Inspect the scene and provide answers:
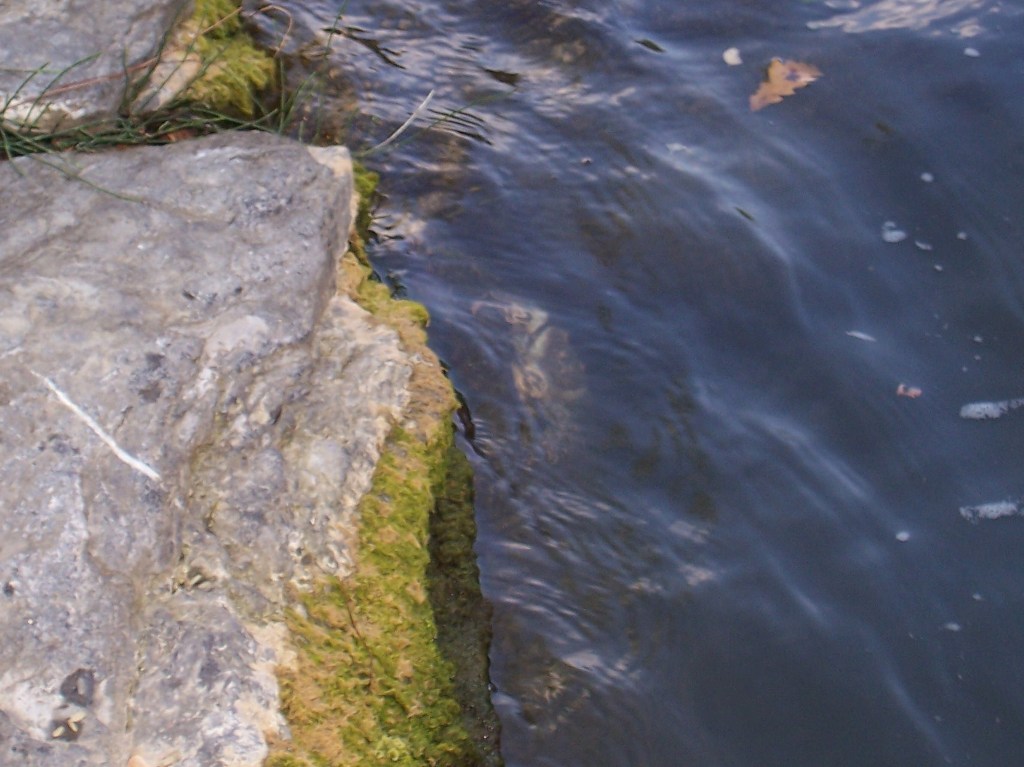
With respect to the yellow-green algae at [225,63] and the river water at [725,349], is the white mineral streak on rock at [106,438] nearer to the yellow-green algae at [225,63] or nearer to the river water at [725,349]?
the river water at [725,349]

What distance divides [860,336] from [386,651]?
2.23 meters

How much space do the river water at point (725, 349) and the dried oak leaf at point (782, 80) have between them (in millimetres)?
64

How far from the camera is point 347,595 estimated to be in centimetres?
265

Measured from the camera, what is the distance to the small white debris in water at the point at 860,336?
12.8ft

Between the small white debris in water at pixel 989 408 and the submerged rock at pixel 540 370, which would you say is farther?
the small white debris in water at pixel 989 408

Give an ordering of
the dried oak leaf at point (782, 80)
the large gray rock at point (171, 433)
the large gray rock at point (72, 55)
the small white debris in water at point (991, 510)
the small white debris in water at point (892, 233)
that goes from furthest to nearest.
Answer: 1. the dried oak leaf at point (782, 80)
2. the small white debris in water at point (892, 233)
3. the small white debris in water at point (991, 510)
4. the large gray rock at point (72, 55)
5. the large gray rock at point (171, 433)

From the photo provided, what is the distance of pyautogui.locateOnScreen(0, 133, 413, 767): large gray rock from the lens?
2.20 m

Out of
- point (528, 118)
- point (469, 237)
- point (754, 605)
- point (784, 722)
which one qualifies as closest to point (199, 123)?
point (469, 237)

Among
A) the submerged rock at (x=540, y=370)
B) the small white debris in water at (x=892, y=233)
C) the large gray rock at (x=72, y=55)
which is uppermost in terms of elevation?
the large gray rock at (x=72, y=55)

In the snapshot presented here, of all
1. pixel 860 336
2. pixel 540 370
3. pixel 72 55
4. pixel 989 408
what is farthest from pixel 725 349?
pixel 72 55

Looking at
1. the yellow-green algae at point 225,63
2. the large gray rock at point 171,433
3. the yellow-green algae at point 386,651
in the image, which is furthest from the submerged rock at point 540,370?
the yellow-green algae at point 225,63

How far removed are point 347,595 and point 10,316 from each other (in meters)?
1.07

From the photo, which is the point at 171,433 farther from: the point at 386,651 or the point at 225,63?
the point at 225,63

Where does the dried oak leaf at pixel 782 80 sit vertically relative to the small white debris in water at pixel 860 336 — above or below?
above
